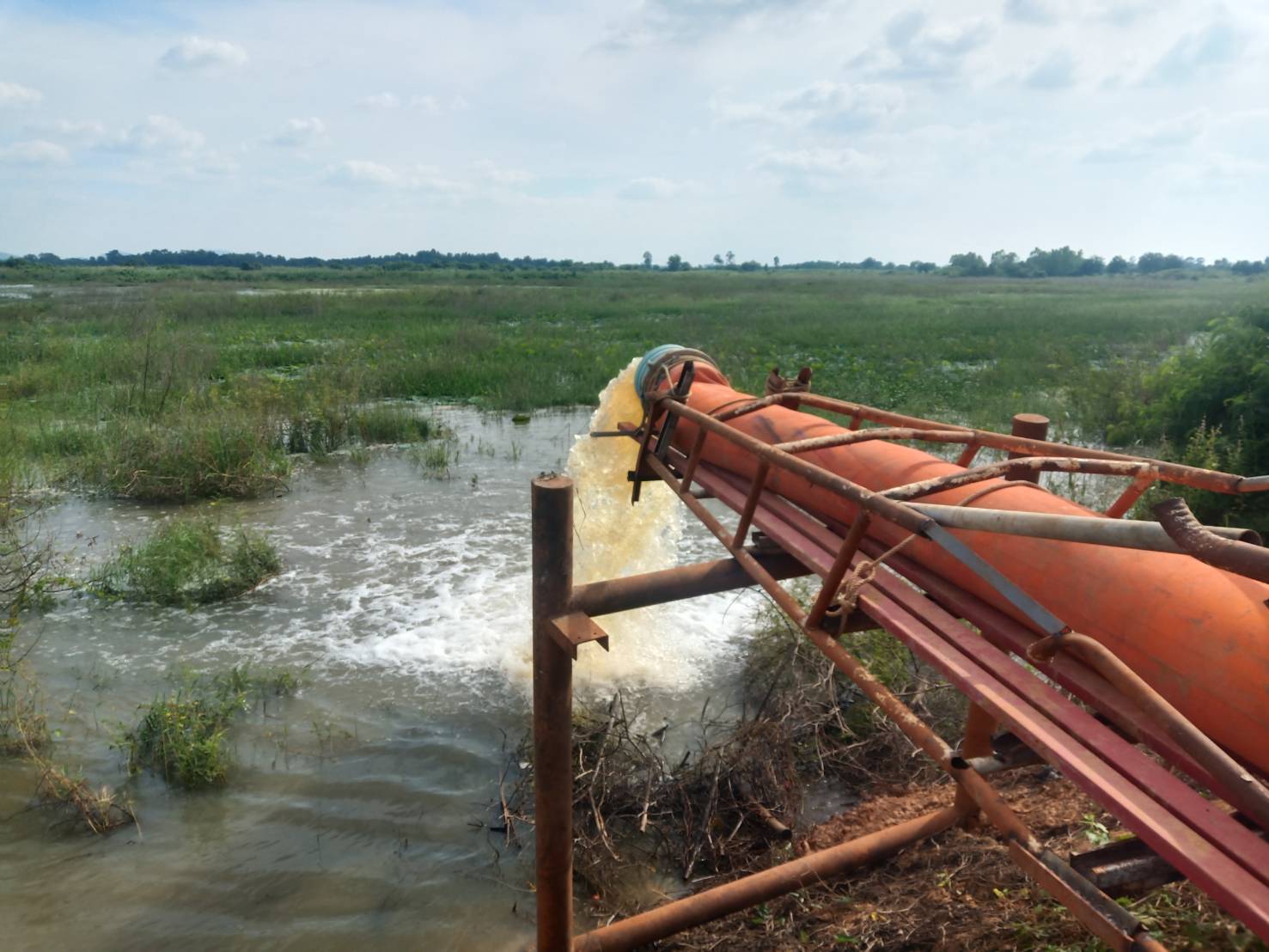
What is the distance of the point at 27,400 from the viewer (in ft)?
39.8

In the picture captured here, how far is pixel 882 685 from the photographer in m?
2.06

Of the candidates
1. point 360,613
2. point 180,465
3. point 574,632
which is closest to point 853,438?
point 574,632

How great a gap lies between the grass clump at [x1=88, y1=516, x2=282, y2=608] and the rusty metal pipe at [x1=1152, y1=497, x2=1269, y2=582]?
7.20m

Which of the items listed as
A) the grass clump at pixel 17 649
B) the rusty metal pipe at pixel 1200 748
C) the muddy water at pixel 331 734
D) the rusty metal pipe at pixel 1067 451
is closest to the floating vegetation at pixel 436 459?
the muddy water at pixel 331 734

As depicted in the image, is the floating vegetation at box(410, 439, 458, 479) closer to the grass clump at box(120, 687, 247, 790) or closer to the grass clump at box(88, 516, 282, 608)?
the grass clump at box(88, 516, 282, 608)

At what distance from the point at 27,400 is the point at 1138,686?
14519mm

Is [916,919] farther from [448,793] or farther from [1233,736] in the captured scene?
[448,793]

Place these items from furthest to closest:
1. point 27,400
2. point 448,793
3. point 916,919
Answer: point 27,400 < point 448,793 < point 916,919

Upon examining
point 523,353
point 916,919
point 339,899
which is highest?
point 523,353

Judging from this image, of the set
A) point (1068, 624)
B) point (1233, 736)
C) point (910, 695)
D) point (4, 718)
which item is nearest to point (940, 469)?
point (1068, 624)

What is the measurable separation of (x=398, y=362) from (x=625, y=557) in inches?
441

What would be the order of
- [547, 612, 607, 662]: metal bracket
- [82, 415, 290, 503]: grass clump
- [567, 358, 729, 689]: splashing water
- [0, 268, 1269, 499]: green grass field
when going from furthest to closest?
[0, 268, 1269, 499]: green grass field, [82, 415, 290, 503]: grass clump, [567, 358, 729, 689]: splashing water, [547, 612, 607, 662]: metal bracket

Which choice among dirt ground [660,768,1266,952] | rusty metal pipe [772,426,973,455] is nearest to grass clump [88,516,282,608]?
dirt ground [660,768,1266,952]

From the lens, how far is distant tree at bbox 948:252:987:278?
290ft
